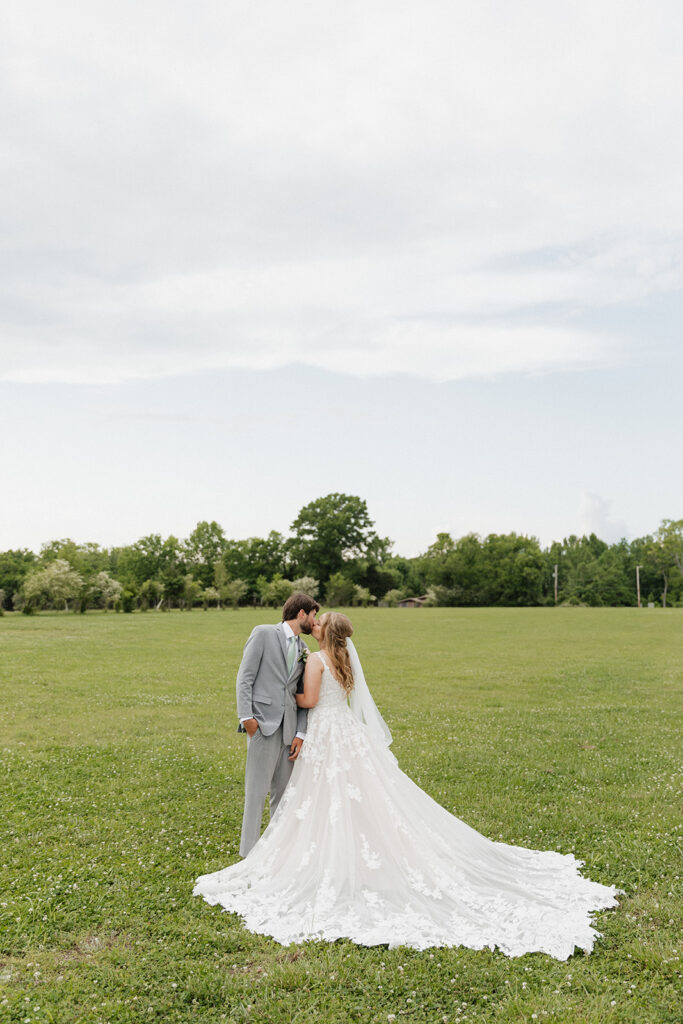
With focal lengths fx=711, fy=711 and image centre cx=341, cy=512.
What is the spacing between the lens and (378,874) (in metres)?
6.32

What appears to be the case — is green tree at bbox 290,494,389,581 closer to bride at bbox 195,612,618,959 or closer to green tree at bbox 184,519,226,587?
green tree at bbox 184,519,226,587

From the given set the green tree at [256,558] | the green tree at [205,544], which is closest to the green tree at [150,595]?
the green tree at [256,558]

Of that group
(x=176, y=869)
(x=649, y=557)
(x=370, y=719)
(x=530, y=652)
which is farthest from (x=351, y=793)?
(x=649, y=557)

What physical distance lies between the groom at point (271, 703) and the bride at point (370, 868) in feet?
0.63

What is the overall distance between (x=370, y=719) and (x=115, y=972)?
3028 mm

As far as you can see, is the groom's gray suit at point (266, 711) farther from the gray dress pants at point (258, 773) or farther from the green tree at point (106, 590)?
the green tree at point (106, 590)

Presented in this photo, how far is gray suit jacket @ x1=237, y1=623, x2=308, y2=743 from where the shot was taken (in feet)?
23.9

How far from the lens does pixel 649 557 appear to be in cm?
13862

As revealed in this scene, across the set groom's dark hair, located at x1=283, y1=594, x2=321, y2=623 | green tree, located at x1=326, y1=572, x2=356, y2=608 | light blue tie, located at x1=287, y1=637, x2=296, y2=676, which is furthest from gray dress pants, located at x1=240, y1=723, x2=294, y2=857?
green tree, located at x1=326, y1=572, x2=356, y2=608

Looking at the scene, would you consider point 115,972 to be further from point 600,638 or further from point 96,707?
point 600,638

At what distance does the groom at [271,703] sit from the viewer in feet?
23.9

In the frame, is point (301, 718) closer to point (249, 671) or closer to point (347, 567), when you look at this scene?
point (249, 671)

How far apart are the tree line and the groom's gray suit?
249ft

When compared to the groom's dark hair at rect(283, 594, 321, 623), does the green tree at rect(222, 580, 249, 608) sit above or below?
below
